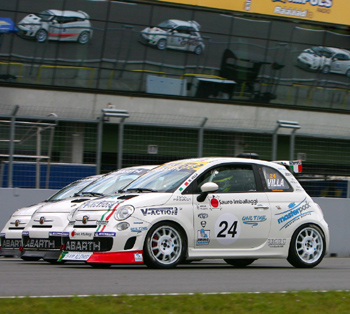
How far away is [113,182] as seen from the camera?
498 inches

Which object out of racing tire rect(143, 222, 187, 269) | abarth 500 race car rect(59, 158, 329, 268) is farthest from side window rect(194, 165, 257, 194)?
racing tire rect(143, 222, 187, 269)

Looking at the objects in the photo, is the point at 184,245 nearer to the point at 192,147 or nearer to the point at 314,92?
the point at 192,147

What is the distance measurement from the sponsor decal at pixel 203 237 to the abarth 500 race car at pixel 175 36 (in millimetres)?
23191

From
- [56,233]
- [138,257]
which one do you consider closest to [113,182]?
[56,233]

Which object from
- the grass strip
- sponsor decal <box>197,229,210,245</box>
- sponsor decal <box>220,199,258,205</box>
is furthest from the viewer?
sponsor decal <box>220,199,258,205</box>

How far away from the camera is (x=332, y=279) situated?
944 centimetres

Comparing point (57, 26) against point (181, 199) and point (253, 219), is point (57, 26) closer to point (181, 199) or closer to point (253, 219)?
point (253, 219)

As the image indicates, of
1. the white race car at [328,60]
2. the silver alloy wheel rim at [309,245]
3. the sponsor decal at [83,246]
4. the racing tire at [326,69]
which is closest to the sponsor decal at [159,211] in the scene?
the sponsor decal at [83,246]

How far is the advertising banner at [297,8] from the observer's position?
1364 inches

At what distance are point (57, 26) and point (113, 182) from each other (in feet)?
65.0

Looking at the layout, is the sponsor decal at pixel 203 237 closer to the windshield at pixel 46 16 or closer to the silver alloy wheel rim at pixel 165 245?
the silver alloy wheel rim at pixel 165 245

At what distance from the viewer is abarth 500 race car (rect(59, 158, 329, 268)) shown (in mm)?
9984

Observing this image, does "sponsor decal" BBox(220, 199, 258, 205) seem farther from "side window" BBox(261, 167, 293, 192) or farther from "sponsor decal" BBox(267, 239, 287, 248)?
"sponsor decal" BBox(267, 239, 287, 248)

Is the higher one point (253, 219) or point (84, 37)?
point (84, 37)
